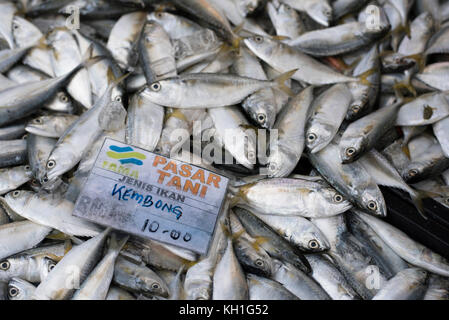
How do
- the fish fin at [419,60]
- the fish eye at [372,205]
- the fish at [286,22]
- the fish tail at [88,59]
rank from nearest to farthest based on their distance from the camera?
the fish eye at [372,205] → the fish tail at [88,59] → the fish fin at [419,60] → the fish at [286,22]

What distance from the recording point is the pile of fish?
1.69 meters

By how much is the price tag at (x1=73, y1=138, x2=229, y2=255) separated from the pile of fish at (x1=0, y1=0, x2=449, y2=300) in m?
0.08

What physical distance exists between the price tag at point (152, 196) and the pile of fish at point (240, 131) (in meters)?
0.08

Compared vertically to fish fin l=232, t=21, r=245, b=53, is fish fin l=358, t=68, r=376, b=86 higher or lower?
lower

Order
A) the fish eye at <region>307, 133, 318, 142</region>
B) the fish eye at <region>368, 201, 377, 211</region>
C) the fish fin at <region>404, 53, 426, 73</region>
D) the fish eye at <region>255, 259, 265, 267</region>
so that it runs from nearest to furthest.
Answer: the fish eye at <region>255, 259, 265, 267</region> < the fish eye at <region>368, 201, 377, 211</region> < the fish eye at <region>307, 133, 318, 142</region> < the fish fin at <region>404, 53, 426, 73</region>

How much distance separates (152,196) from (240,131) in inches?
21.2

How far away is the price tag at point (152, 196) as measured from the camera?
165 cm

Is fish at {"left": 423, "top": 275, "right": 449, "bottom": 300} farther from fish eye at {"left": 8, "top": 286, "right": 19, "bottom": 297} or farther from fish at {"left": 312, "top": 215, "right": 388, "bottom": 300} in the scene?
fish eye at {"left": 8, "top": 286, "right": 19, "bottom": 297}

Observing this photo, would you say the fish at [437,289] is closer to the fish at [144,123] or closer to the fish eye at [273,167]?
the fish eye at [273,167]

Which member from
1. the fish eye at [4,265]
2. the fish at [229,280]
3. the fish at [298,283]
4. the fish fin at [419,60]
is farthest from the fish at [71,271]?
the fish fin at [419,60]

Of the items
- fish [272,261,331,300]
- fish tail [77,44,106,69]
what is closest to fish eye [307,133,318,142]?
fish [272,261,331,300]

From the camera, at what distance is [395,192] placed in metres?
1.87
